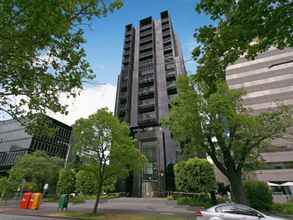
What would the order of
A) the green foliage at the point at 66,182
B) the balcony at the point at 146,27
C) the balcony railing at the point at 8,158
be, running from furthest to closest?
the balcony at the point at 146,27, the balcony railing at the point at 8,158, the green foliage at the point at 66,182

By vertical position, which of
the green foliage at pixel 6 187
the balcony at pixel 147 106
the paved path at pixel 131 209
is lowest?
the paved path at pixel 131 209

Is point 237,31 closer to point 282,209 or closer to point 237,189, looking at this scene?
point 237,189

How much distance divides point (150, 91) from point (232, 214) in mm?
38246

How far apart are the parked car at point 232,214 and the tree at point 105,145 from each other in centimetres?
814

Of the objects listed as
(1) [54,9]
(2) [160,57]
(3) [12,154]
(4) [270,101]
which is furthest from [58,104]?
(3) [12,154]

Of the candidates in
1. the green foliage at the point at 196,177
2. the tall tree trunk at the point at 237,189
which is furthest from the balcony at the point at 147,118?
the tall tree trunk at the point at 237,189

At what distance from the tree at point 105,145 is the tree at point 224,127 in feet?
14.4

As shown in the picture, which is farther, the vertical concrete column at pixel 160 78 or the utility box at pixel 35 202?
the vertical concrete column at pixel 160 78

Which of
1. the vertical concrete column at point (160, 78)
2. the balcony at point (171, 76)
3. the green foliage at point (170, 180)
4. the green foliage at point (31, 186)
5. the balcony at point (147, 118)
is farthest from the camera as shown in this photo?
the balcony at point (171, 76)

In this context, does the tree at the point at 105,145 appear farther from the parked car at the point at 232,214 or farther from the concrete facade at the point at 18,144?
the concrete facade at the point at 18,144

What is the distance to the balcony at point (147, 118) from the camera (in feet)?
133

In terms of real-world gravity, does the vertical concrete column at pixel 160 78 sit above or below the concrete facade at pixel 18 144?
above

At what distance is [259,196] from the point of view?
1706 cm

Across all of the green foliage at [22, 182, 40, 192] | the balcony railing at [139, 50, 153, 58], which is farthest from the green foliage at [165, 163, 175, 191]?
the balcony railing at [139, 50, 153, 58]
